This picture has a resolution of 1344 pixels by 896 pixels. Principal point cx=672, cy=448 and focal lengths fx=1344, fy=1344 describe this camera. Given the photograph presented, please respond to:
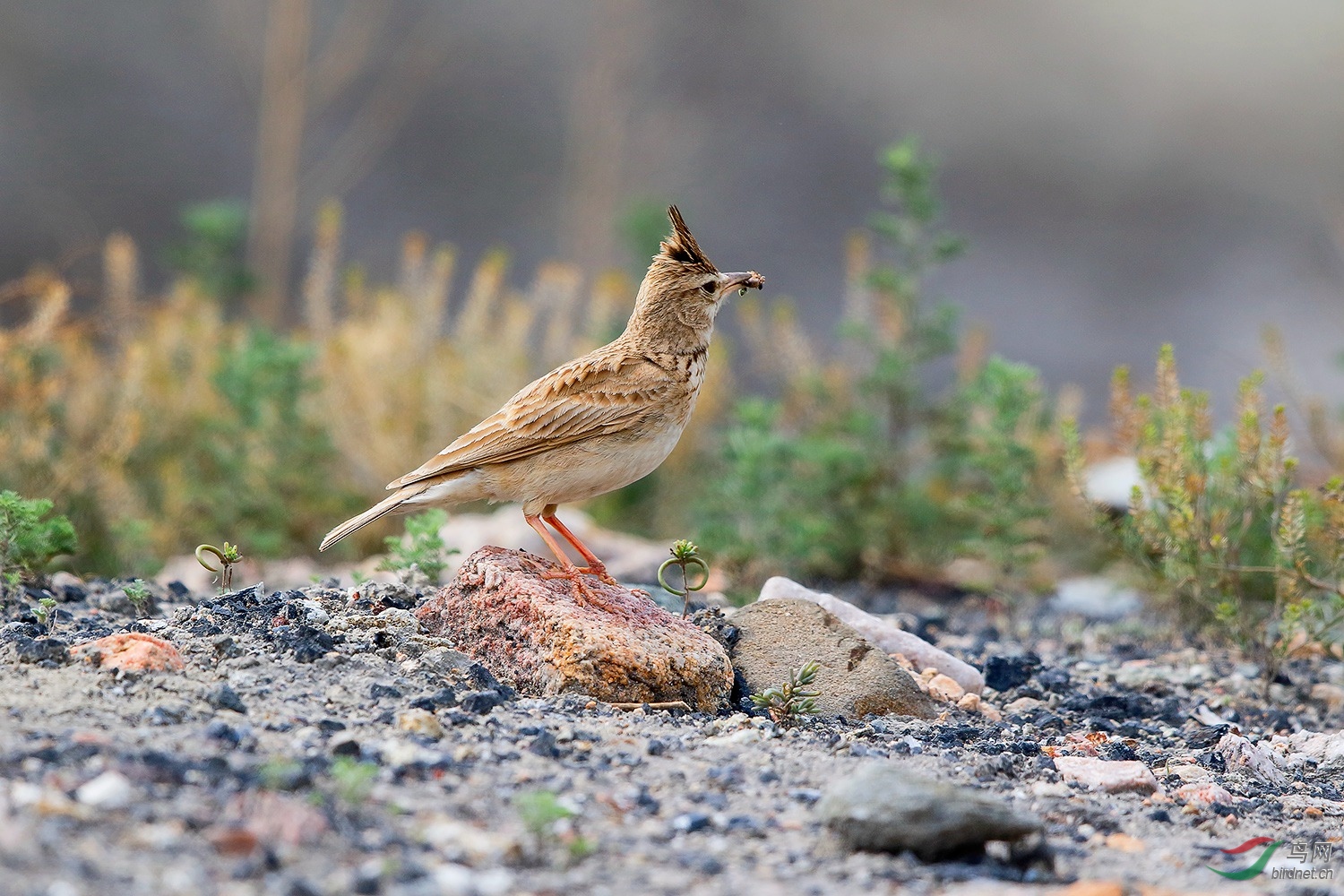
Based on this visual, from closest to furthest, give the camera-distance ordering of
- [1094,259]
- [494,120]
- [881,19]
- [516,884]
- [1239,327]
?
[516,884] < [1239,327] < [1094,259] < [494,120] < [881,19]

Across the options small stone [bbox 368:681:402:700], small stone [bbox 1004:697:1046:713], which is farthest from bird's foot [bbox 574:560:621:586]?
small stone [bbox 1004:697:1046:713]

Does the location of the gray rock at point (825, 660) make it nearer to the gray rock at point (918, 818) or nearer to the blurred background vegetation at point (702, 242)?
the gray rock at point (918, 818)

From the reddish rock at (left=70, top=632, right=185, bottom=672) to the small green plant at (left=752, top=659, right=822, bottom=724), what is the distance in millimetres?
1879

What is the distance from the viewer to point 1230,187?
72.8 ft

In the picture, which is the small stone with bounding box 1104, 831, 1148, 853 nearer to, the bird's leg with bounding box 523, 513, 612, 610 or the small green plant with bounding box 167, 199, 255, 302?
the bird's leg with bounding box 523, 513, 612, 610

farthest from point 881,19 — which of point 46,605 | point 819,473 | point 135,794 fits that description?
point 135,794

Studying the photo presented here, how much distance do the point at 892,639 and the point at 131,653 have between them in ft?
9.59

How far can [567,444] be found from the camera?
5.03 metres

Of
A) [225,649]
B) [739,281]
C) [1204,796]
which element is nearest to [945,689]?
[1204,796]

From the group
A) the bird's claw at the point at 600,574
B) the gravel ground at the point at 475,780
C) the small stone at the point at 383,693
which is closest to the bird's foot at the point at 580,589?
the bird's claw at the point at 600,574

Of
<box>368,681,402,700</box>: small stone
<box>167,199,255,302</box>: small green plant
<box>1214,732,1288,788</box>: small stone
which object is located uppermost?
<box>167,199,255,302</box>: small green plant

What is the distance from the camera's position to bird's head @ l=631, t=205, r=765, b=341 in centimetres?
A: 549

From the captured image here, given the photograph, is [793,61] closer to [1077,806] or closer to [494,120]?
[494,120]

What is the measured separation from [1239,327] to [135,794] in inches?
760
